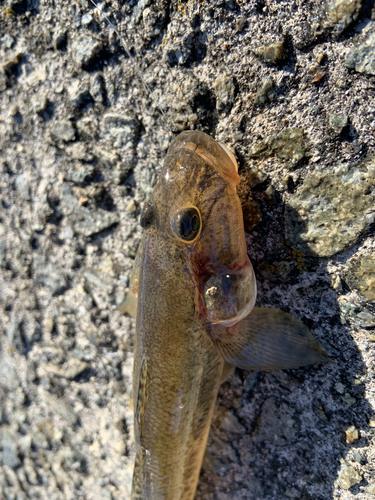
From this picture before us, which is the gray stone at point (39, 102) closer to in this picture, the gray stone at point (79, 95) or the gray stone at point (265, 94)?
the gray stone at point (79, 95)

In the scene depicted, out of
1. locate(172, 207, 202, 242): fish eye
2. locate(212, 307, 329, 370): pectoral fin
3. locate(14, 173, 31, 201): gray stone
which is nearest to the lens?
locate(172, 207, 202, 242): fish eye

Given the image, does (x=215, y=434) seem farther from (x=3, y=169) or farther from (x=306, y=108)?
(x=3, y=169)

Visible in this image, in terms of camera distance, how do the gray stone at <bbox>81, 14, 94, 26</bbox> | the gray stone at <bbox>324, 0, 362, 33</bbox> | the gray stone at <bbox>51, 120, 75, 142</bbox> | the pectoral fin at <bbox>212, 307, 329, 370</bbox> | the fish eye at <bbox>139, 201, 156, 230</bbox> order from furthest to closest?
the gray stone at <bbox>51, 120, 75, 142</bbox>
the gray stone at <bbox>81, 14, 94, 26</bbox>
the pectoral fin at <bbox>212, 307, 329, 370</bbox>
the fish eye at <bbox>139, 201, 156, 230</bbox>
the gray stone at <bbox>324, 0, 362, 33</bbox>

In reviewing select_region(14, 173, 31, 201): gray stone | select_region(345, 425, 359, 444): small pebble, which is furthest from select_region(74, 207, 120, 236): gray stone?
select_region(345, 425, 359, 444): small pebble

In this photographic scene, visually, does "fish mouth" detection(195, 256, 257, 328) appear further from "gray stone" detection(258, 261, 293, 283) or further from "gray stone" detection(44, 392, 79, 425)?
"gray stone" detection(44, 392, 79, 425)

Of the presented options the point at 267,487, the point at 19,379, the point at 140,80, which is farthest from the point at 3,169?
the point at 267,487

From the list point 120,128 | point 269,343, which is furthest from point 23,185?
point 269,343

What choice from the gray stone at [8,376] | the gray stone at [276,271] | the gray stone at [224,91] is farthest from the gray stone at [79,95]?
the gray stone at [8,376]
